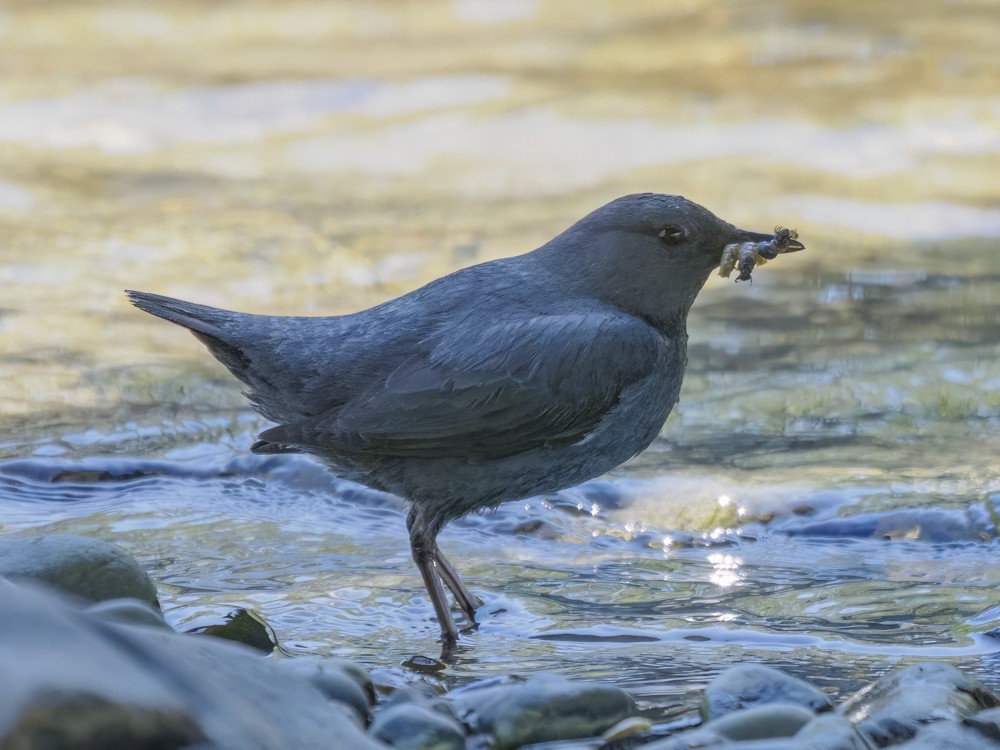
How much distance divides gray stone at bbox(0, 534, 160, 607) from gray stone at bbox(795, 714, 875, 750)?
5.28 ft

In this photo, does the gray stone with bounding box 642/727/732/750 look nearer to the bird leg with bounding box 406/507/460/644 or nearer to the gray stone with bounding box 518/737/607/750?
the gray stone with bounding box 518/737/607/750

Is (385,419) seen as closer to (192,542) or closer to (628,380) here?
(628,380)

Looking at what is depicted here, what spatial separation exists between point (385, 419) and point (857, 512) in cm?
173

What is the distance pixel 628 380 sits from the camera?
404 centimetres

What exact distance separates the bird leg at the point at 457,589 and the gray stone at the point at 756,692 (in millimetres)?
1119

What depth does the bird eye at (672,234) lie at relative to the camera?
4223 mm

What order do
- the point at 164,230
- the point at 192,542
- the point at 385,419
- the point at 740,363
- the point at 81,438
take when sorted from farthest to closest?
the point at 164,230 < the point at 740,363 < the point at 81,438 < the point at 192,542 < the point at 385,419

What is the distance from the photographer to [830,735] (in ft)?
8.93

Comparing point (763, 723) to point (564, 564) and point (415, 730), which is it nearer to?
point (415, 730)

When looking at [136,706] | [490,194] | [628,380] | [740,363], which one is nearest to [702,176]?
[490,194]

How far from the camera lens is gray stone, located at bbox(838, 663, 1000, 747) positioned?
291 cm

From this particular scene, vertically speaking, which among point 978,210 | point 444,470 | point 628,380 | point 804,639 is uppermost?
point 978,210

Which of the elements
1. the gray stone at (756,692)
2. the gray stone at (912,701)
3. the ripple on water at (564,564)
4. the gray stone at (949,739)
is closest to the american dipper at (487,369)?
the ripple on water at (564,564)

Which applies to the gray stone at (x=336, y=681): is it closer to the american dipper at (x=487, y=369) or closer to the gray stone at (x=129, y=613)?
the gray stone at (x=129, y=613)
